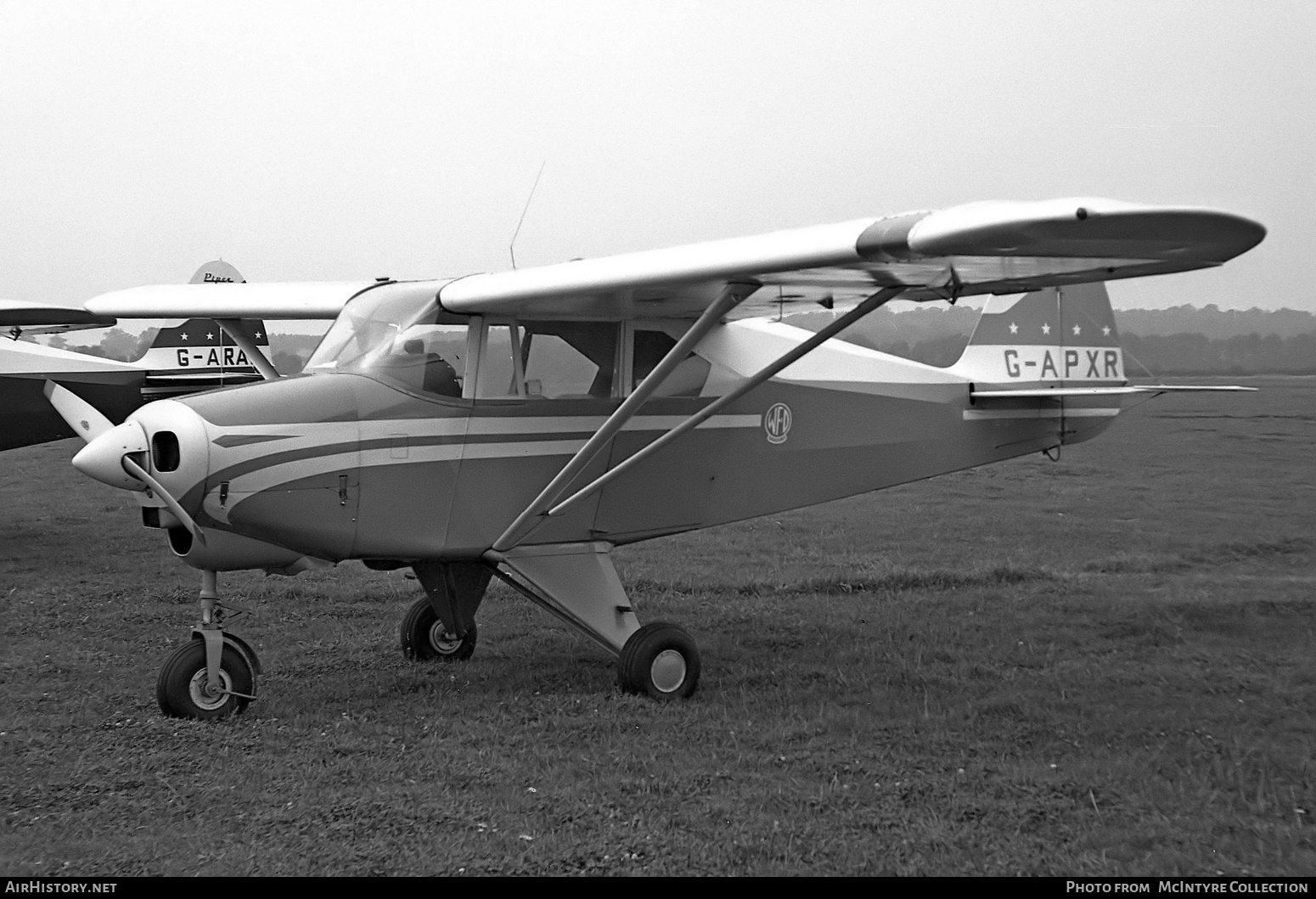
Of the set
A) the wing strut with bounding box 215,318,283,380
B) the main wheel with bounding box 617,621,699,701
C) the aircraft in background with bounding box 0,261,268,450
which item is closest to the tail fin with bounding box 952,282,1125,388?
the main wheel with bounding box 617,621,699,701

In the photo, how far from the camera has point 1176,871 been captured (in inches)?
159

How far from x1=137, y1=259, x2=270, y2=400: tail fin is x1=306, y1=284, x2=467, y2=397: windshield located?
985cm

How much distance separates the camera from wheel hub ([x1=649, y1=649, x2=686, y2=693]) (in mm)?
6551

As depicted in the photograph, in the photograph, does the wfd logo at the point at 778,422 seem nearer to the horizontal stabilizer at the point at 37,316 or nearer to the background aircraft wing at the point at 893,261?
the background aircraft wing at the point at 893,261

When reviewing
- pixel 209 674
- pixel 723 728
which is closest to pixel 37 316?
pixel 209 674

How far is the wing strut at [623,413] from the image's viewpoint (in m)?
5.79

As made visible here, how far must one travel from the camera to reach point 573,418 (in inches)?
266

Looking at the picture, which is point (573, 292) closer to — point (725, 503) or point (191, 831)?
point (725, 503)

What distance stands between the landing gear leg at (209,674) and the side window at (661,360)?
264cm

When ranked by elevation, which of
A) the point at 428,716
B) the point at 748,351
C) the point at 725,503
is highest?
the point at 748,351

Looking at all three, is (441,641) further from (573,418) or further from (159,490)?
(159,490)

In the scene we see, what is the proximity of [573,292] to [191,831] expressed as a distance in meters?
3.05
